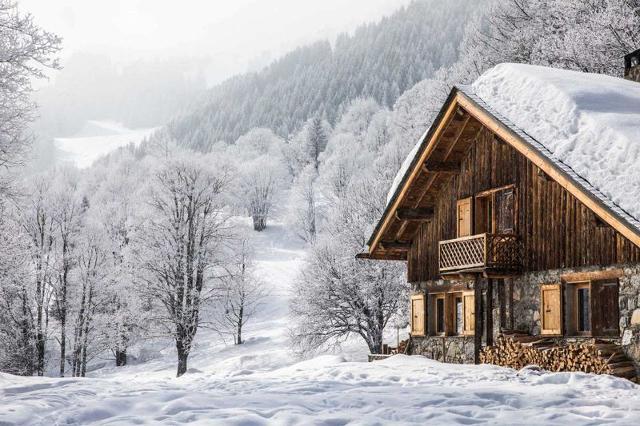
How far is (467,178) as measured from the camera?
21.6 metres

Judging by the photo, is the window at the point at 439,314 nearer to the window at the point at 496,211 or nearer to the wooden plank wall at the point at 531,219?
the wooden plank wall at the point at 531,219

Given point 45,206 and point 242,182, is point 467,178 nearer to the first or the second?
point 45,206

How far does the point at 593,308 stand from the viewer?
54.9 feet

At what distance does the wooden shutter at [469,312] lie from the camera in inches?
818

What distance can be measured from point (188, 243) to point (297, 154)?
78.2m

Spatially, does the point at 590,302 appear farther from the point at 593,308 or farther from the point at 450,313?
the point at 450,313

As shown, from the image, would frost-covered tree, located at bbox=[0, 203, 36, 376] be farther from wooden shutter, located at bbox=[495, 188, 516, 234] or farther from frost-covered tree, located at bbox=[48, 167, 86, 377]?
wooden shutter, located at bbox=[495, 188, 516, 234]

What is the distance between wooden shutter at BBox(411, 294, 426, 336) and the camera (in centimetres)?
2355

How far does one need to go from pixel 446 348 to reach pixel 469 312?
6.53 ft

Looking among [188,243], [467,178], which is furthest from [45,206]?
[467,178]

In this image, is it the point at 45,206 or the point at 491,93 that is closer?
the point at 491,93

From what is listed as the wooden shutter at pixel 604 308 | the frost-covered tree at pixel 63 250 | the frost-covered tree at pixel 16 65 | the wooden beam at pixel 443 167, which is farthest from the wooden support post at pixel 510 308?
the frost-covered tree at pixel 63 250

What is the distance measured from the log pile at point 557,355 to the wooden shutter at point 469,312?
137 centimetres

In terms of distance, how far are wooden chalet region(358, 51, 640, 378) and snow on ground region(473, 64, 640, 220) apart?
0.34m
